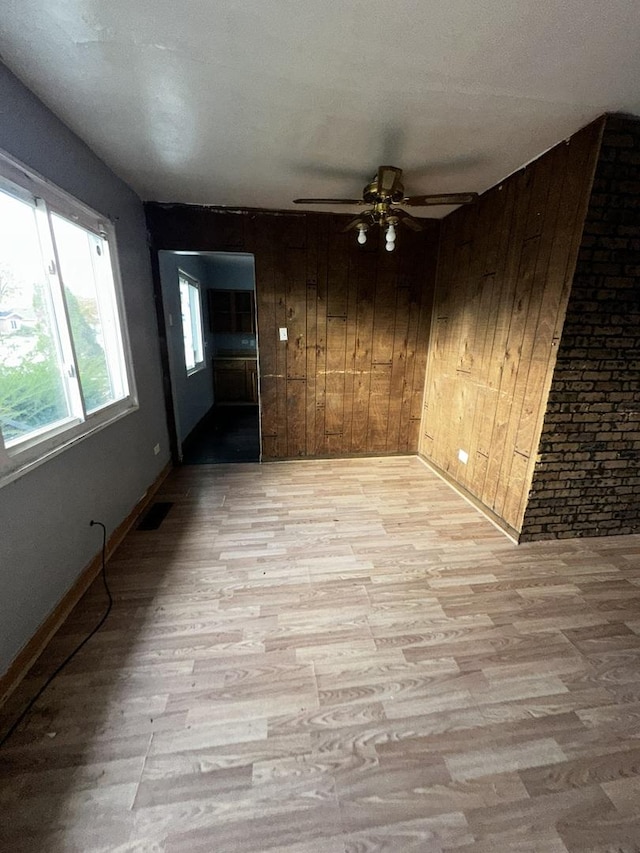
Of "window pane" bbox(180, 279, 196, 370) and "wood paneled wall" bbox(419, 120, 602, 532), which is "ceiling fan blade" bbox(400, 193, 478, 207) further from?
"window pane" bbox(180, 279, 196, 370)

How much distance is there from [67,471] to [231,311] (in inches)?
186

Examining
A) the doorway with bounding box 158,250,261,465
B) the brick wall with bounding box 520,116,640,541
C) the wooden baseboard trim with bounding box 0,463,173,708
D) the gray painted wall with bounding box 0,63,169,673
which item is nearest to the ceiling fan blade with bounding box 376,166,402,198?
the brick wall with bounding box 520,116,640,541

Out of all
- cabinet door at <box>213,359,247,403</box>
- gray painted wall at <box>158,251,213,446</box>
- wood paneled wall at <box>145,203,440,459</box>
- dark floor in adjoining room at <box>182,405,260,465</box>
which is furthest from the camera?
cabinet door at <box>213,359,247,403</box>

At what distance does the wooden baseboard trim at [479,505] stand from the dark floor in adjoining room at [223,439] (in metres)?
1.99

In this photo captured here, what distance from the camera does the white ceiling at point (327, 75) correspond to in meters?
1.14

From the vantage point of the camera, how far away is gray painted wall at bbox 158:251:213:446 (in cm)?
330

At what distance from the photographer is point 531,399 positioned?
2141mm

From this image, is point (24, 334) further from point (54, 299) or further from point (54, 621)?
point (54, 621)

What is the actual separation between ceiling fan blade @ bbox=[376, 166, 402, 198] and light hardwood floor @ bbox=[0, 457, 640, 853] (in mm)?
2349

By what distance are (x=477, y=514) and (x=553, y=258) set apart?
1871 millimetres

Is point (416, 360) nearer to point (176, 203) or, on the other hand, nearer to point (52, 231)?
point (176, 203)

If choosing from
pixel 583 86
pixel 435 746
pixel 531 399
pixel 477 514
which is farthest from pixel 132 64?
pixel 477 514

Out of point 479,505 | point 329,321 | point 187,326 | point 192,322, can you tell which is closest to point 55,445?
point 329,321

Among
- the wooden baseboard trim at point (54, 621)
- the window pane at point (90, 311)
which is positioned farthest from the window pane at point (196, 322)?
the wooden baseboard trim at point (54, 621)
